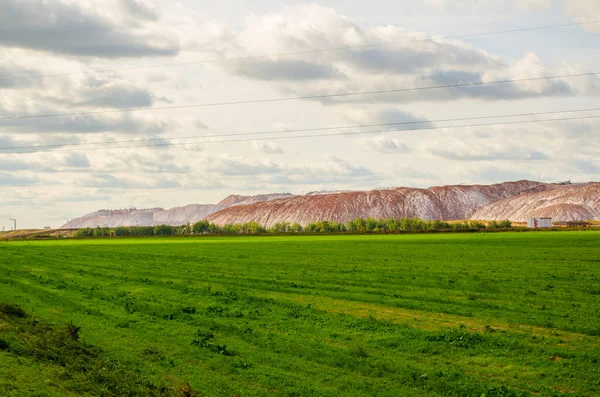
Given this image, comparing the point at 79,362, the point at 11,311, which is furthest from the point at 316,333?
the point at 11,311

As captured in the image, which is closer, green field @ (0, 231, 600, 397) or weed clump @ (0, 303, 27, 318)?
green field @ (0, 231, 600, 397)

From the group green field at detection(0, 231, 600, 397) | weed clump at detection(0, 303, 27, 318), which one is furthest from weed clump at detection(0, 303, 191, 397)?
weed clump at detection(0, 303, 27, 318)

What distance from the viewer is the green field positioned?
17875 mm

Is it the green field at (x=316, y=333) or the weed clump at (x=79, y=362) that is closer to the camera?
the weed clump at (x=79, y=362)

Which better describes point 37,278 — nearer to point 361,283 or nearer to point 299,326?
point 361,283

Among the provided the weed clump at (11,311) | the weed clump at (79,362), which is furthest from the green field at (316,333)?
the weed clump at (11,311)

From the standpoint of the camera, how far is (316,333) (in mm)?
25219

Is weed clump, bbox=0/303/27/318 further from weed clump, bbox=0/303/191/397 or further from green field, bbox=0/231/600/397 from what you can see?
weed clump, bbox=0/303/191/397

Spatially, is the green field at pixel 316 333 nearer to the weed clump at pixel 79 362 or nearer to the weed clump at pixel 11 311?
the weed clump at pixel 79 362

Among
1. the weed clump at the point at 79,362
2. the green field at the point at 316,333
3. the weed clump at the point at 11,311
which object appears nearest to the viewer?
the weed clump at the point at 79,362

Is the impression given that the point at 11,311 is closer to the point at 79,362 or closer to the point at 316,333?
the point at 79,362

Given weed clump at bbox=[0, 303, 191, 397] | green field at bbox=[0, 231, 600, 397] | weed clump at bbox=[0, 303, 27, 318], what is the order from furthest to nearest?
weed clump at bbox=[0, 303, 27, 318], green field at bbox=[0, 231, 600, 397], weed clump at bbox=[0, 303, 191, 397]

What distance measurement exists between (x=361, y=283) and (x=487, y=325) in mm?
15383

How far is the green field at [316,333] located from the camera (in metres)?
17.9
